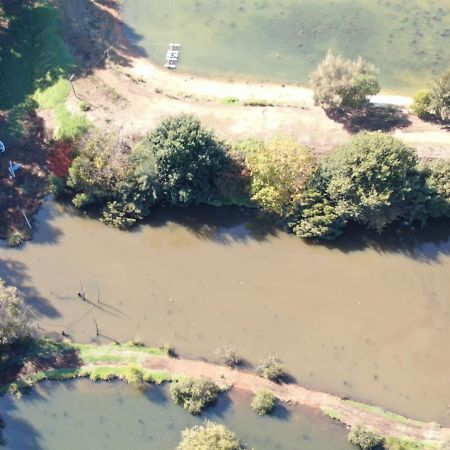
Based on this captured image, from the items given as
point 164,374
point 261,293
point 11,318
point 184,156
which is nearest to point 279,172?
point 184,156

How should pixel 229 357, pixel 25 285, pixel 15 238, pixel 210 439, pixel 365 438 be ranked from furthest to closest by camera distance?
pixel 15 238 < pixel 25 285 < pixel 229 357 < pixel 365 438 < pixel 210 439

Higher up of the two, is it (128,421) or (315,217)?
(315,217)

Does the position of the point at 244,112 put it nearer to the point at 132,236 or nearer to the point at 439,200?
the point at 132,236

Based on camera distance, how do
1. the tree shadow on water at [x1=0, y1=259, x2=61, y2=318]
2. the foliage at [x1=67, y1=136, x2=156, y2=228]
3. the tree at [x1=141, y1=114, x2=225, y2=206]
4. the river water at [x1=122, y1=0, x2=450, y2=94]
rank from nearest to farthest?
the tree shadow on water at [x1=0, y1=259, x2=61, y2=318] → the tree at [x1=141, y1=114, x2=225, y2=206] → the foliage at [x1=67, y1=136, x2=156, y2=228] → the river water at [x1=122, y1=0, x2=450, y2=94]

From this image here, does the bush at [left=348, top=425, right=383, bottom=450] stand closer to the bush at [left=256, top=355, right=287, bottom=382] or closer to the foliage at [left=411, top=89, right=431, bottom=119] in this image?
the bush at [left=256, top=355, right=287, bottom=382]

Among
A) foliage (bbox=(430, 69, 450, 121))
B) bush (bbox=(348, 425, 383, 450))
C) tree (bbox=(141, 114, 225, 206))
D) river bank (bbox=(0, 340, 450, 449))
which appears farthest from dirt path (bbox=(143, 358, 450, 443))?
foliage (bbox=(430, 69, 450, 121))

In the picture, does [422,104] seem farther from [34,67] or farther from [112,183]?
[34,67]

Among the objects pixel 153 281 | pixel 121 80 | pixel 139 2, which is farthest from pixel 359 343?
pixel 139 2
